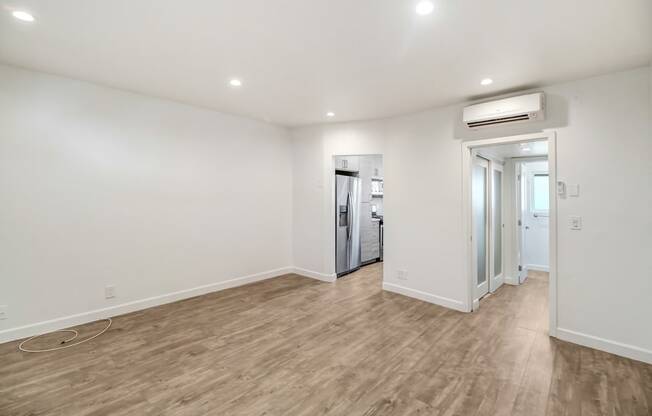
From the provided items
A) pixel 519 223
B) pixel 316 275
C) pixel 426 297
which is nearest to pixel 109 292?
pixel 316 275

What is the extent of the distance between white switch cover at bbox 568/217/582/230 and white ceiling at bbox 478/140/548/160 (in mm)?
1462

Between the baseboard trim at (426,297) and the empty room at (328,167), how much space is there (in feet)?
0.10

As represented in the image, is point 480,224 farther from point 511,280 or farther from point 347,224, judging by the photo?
point 347,224

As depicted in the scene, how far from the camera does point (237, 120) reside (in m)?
4.82

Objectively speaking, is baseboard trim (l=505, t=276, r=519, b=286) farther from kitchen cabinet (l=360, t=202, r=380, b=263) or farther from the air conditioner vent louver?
the air conditioner vent louver

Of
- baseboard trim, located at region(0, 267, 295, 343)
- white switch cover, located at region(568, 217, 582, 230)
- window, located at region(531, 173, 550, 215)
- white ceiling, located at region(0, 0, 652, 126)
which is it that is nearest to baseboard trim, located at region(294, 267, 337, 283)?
baseboard trim, located at region(0, 267, 295, 343)

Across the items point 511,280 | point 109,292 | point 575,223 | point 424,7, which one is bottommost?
point 511,280

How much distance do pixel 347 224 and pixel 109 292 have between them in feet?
12.0

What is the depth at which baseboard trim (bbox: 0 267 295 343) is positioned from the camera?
3039 millimetres

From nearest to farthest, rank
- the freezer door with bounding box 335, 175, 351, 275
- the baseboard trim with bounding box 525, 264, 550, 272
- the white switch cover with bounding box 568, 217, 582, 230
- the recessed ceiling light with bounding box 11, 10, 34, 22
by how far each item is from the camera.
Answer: the recessed ceiling light with bounding box 11, 10, 34, 22 < the white switch cover with bounding box 568, 217, 582, 230 < the freezer door with bounding box 335, 175, 351, 275 < the baseboard trim with bounding box 525, 264, 550, 272

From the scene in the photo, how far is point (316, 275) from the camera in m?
5.31

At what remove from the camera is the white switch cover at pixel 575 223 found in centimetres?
300

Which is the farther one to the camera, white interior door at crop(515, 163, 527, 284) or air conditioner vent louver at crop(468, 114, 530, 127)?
white interior door at crop(515, 163, 527, 284)

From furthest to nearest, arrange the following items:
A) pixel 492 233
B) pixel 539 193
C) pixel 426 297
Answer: pixel 539 193 < pixel 492 233 < pixel 426 297
